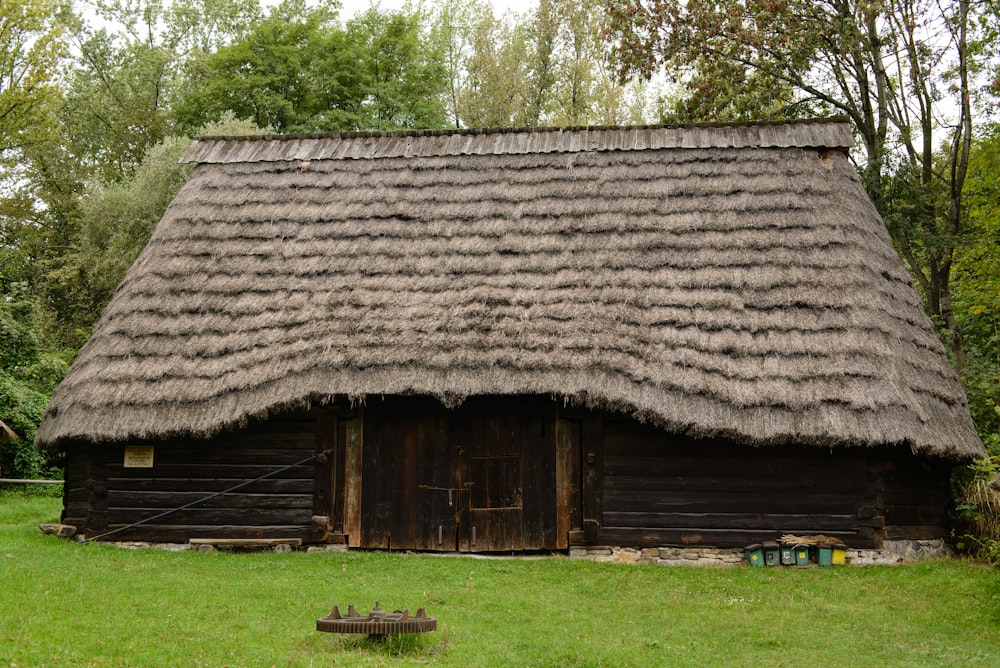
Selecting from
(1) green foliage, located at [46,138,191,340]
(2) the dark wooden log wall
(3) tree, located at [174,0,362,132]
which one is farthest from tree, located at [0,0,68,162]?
(2) the dark wooden log wall

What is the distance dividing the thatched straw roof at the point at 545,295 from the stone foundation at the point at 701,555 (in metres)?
1.51

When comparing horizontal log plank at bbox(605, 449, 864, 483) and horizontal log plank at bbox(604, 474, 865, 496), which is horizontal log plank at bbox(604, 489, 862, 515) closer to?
horizontal log plank at bbox(604, 474, 865, 496)

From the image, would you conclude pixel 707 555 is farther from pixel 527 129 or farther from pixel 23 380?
pixel 23 380

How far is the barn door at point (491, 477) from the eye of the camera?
1337cm

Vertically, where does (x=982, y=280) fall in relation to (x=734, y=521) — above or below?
above

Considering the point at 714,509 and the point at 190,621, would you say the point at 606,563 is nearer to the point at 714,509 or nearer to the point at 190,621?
the point at 714,509

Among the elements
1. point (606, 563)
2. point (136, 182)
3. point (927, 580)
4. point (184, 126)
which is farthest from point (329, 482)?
point (184, 126)

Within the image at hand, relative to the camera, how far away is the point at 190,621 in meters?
8.91

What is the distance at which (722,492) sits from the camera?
13125 mm

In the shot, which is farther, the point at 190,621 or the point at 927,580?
the point at 927,580

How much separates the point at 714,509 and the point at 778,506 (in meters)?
0.82

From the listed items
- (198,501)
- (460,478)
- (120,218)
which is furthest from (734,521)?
(120,218)

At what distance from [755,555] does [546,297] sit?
170 inches

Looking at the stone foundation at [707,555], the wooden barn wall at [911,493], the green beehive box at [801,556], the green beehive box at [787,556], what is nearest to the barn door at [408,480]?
the stone foundation at [707,555]
